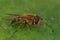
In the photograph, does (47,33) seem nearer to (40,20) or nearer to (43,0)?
(40,20)

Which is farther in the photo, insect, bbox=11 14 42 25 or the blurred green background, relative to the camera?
insect, bbox=11 14 42 25

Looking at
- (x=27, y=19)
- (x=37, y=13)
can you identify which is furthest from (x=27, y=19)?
(x=37, y=13)

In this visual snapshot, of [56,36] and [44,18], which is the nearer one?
[56,36]

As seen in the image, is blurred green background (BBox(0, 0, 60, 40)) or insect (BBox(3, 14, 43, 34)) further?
insect (BBox(3, 14, 43, 34))

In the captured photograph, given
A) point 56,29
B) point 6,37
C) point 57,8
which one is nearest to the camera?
point 6,37

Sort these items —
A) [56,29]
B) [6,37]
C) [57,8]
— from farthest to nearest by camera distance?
[57,8]
[56,29]
[6,37]

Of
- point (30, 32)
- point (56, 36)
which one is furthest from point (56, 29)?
point (30, 32)

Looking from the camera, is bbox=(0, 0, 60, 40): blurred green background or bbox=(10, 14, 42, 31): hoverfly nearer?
bbox=(0, 0, 60, 40): blurred green background

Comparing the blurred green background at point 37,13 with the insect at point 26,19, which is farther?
the insect at point 26,19

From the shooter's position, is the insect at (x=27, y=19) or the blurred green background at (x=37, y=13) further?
the insect at (x=27, y=19)
